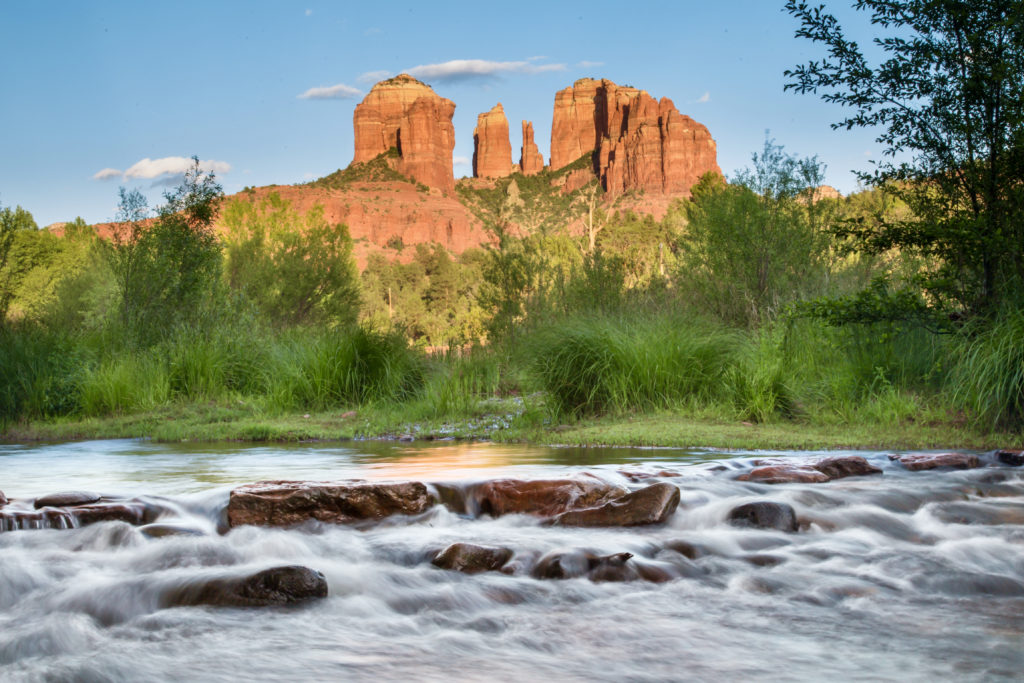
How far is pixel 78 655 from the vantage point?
3.01 m

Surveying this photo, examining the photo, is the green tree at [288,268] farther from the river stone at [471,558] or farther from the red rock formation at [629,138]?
the red rock formation at [629,138]

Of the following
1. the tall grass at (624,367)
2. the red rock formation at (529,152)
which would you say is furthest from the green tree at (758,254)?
the red rock formation at (529,152)

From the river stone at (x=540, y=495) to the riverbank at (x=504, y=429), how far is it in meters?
2.95

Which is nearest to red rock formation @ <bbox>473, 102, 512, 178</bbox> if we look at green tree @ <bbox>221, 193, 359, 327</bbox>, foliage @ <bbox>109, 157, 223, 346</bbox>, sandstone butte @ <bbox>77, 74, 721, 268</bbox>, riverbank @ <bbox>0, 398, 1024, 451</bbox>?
sandstone butte @ <bbox>77, 74, 721, 268</bbox>

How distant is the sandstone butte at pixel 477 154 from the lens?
102312mm

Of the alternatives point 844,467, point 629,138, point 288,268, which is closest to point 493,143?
point 629,138

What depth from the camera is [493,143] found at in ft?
470

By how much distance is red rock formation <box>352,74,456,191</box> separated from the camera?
125500mm

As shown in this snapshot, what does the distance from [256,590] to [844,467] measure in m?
4.33

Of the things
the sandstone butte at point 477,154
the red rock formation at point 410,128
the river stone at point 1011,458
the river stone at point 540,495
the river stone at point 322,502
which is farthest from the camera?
the red rock formation at point 410,128

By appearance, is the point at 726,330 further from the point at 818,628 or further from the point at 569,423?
the point at 818,628

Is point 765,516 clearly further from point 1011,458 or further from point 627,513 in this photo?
point 1011,458

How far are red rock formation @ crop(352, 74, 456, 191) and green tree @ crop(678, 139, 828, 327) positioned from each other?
108381mm

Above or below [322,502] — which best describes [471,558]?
below
